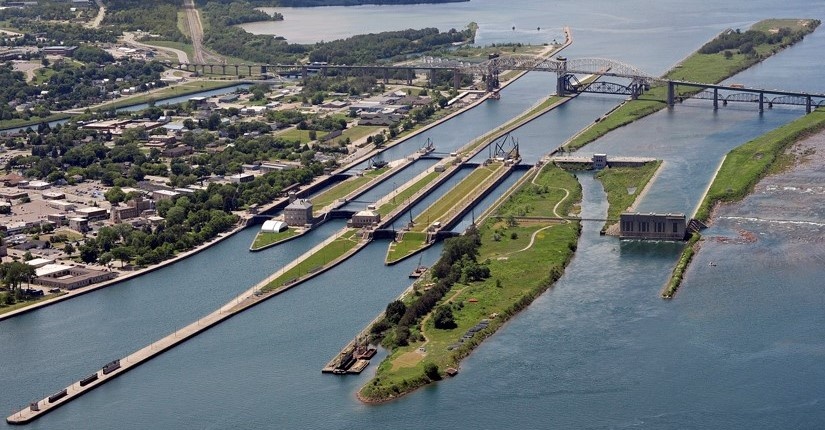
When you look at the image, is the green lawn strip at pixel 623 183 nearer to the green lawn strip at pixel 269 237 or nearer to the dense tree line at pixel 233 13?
the green lawn strip at pixel 269 237

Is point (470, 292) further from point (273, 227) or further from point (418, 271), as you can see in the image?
point (273, 227)

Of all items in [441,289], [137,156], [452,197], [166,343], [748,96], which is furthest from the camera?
[748,96]

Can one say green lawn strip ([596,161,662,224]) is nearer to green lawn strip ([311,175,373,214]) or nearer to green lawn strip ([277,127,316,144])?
green lawn strip ([311,175,373,214])

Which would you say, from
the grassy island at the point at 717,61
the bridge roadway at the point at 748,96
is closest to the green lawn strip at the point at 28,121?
the grassy island at the point at 717,61

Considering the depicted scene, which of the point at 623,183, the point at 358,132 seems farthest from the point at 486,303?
the point at 358,132

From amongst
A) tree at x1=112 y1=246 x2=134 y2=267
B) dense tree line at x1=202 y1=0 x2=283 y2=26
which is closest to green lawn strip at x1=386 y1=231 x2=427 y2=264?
tree at x1=112 y1=246 x2=134 y2=267
